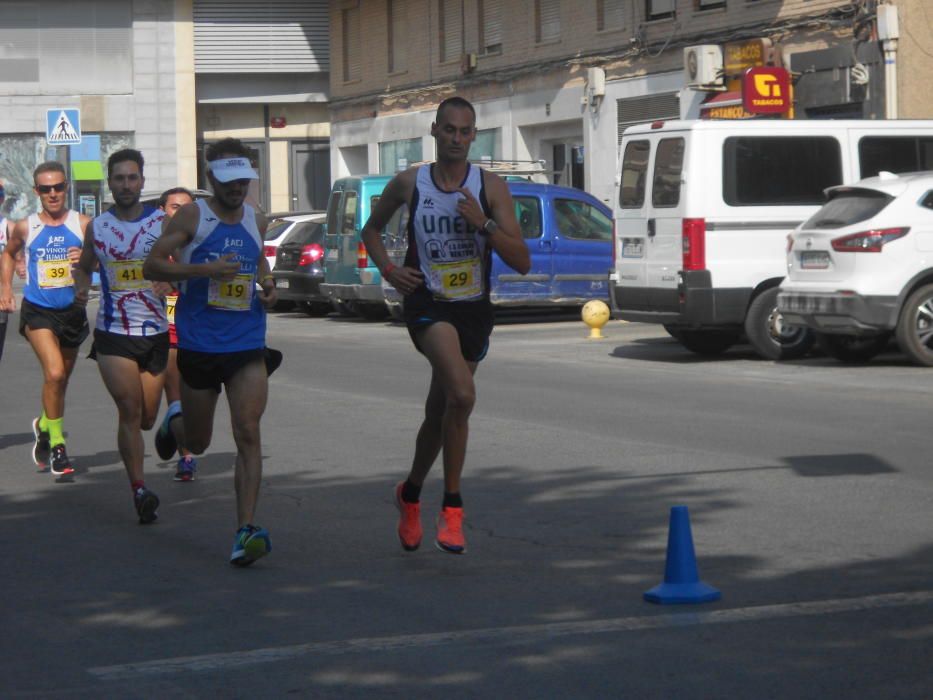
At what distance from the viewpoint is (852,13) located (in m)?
25.2

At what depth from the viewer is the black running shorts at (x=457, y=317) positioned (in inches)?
299

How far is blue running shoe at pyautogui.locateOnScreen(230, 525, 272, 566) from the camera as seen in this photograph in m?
7.36

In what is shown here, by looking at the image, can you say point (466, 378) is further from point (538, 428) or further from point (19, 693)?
point (538, 428)

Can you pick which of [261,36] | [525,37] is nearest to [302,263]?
[525,37]

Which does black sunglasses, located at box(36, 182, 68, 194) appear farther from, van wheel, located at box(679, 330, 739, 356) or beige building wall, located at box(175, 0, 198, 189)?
beige building wall, located at box(175, 0, 198, 189)

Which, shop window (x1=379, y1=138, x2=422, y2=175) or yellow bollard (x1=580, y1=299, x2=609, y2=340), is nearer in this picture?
yellow bollard (x1=580, y1=299, x2=609, y2=340)

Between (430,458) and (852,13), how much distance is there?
18.9 meters

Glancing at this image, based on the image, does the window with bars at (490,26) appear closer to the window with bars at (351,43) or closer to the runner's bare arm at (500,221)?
the window with bars at (351,43)

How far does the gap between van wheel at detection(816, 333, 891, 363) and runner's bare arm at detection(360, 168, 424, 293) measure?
33.0 ft

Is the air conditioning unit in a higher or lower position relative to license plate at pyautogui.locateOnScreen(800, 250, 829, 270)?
higher

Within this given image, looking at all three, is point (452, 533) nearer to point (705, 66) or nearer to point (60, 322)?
point (60, 322)

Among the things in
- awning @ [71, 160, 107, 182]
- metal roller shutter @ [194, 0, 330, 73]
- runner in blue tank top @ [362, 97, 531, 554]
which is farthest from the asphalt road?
metal roller shutter @ [194, 0, 330, 73]

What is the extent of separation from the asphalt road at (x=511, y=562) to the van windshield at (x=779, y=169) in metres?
3.66

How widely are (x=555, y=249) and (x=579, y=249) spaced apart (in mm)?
373
